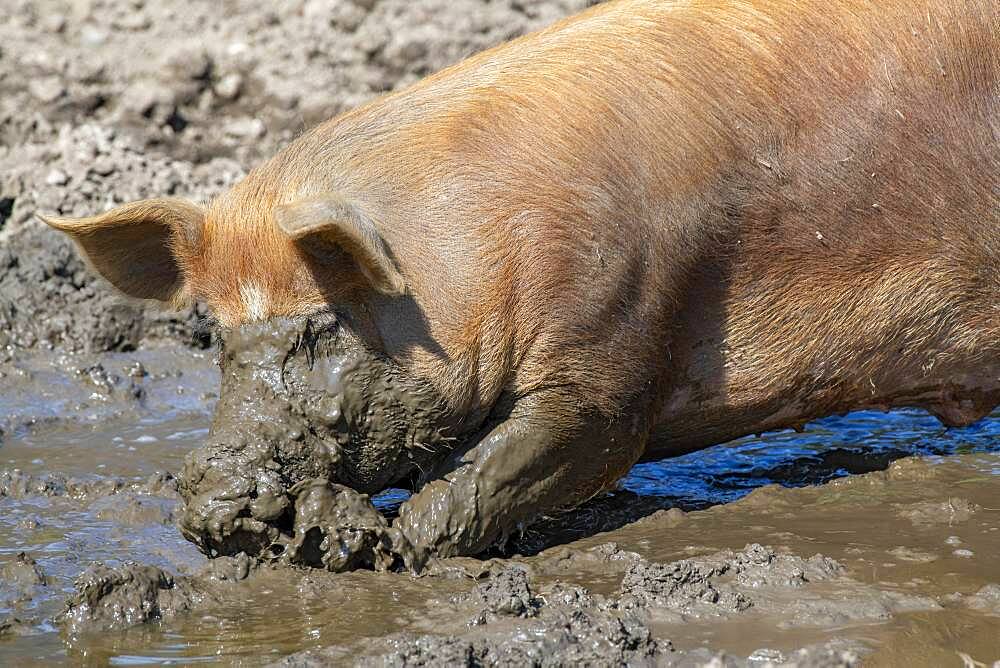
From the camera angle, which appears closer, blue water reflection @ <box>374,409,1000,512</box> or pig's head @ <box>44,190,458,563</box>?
pig's head @ <box>44,190,458,563</box>

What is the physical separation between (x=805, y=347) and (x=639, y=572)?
1.10 metres

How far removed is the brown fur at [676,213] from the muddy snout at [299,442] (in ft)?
0.35

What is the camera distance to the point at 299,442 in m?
4.85

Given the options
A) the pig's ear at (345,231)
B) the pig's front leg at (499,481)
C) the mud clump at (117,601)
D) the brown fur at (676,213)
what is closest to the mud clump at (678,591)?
the pig's front leg at (499,481)

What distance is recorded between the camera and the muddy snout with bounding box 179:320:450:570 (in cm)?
483

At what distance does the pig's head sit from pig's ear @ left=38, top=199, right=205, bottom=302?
0.02m

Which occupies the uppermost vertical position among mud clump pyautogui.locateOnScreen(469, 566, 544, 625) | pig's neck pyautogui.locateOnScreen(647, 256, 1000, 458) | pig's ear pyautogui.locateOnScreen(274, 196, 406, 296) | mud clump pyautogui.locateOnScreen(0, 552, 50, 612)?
pig's ear pyautogui.locateOnScreen(274, 196, 406, 296)

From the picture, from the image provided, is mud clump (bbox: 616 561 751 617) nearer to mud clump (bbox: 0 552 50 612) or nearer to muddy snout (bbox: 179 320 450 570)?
muddy snout (bbox: 179 320 450 570)

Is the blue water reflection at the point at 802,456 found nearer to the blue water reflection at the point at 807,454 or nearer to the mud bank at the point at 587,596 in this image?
the blue water reflection at the point at 807,454

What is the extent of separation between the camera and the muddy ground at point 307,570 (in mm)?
4441

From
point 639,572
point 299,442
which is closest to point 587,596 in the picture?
point 639,572

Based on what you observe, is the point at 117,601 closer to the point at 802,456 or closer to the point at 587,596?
the point at 587,596

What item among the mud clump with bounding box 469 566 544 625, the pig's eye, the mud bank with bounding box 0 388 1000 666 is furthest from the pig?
the mud clump with bounding box 469 566 544 625

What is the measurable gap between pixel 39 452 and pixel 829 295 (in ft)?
11.6
